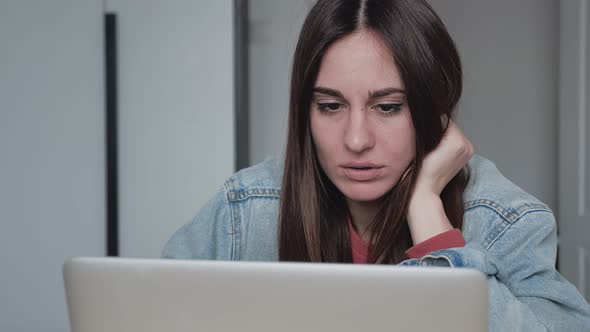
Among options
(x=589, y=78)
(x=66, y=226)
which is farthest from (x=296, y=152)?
(x=589, y=78)

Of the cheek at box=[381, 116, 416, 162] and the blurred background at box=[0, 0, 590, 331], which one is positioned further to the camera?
the blurred background at box=[0, 0, 590, 331]

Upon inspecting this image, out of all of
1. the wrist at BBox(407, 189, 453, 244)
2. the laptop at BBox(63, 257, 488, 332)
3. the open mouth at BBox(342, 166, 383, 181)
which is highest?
the open mouth at BBox(342, 166, 383, 181)

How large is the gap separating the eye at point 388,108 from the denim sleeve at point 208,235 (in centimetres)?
37

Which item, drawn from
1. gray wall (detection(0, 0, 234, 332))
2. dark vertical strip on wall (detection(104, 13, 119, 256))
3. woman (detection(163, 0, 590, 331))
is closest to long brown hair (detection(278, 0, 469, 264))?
woman (detection(163, 0, 590, 331))

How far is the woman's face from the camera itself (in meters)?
1.02

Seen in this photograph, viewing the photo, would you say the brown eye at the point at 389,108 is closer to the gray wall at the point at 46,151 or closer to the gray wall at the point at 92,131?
the gray wall at the point at 92,131

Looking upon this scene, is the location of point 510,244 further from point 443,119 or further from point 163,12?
point 163,12

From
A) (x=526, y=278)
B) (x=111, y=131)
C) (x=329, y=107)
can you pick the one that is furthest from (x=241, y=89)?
(x=526, y=278)

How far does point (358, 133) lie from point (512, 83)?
242cm

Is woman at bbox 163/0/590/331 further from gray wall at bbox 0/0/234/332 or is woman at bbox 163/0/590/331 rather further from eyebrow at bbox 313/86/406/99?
gray wall at bbox 0/0/234/332

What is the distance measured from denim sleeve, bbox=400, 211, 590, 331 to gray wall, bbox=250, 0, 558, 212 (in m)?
2.19

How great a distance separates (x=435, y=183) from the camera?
1091 millimetres

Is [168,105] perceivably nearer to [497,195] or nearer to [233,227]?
[233,227]

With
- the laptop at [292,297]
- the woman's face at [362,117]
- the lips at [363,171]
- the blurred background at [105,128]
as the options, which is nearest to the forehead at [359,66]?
the woman's face at [362,117]
